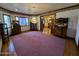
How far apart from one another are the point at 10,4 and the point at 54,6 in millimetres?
823

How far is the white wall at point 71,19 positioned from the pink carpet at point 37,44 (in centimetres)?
23

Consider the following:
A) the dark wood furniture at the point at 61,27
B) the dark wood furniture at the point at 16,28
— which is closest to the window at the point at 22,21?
the dark wood furniture at the point at 16,28

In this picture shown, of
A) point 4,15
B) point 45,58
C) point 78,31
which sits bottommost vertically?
point 45,58

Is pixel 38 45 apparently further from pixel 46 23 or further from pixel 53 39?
Result: pixel 46 23

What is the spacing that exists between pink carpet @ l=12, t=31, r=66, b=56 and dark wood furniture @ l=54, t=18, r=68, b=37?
11cm

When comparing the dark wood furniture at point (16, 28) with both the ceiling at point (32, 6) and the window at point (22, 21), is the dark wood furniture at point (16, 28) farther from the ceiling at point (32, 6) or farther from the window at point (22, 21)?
the ceiling at point (32, 6)

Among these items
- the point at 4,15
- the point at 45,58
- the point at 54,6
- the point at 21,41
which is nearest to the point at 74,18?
the point at 54,6

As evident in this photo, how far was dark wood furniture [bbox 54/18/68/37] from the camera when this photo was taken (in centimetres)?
155

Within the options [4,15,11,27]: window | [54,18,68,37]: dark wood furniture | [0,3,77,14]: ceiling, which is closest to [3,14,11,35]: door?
[4,15,11,27]: window

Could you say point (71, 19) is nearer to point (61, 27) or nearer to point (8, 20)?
point (61, 27)

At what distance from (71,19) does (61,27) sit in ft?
0.80

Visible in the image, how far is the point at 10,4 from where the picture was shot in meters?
1.47

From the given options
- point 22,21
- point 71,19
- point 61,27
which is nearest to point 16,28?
point 22,21

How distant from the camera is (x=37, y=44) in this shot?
63.5 inches
